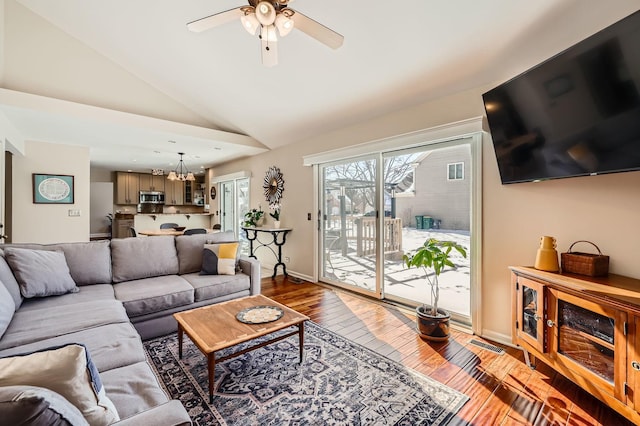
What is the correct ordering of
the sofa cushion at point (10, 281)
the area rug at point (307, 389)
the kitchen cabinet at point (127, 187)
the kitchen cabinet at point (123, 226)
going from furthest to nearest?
1. the kitchen cabinet at point (127, 187)
2. the kitchen cabinet at point (123, 226)
3. the sofa cushion at point (10, 281)
4. the area rug at point (307, 389)

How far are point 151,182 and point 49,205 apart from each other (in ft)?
13.0

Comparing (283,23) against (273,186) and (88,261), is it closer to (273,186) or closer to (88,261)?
(88,261)

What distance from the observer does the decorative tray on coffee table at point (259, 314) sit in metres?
2.05

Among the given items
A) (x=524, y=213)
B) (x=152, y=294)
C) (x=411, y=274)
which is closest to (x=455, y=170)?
(x=524, y=213)

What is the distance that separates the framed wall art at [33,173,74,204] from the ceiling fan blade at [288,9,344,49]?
17.7ft

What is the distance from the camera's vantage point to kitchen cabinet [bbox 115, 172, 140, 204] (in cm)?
820

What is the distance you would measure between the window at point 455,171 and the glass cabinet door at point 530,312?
1189mm

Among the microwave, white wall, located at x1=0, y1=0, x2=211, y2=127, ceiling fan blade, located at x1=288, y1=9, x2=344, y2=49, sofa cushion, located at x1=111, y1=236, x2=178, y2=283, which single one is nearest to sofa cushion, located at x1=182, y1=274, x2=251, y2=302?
sofa cushion, located at x1=111, y1=236, x2=178, y2=283

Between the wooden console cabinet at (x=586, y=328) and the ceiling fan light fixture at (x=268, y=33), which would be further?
the ceiling fan light fixture at (x=268, y=33)

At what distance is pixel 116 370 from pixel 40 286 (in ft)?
4.91

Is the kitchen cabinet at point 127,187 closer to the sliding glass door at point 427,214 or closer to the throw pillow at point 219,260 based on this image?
the throw pillow at point 219,260

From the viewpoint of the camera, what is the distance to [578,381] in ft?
5.59

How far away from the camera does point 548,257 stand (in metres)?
2.05

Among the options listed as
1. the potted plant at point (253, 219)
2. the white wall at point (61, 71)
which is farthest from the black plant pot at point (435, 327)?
the white wall at point (61, 71)
